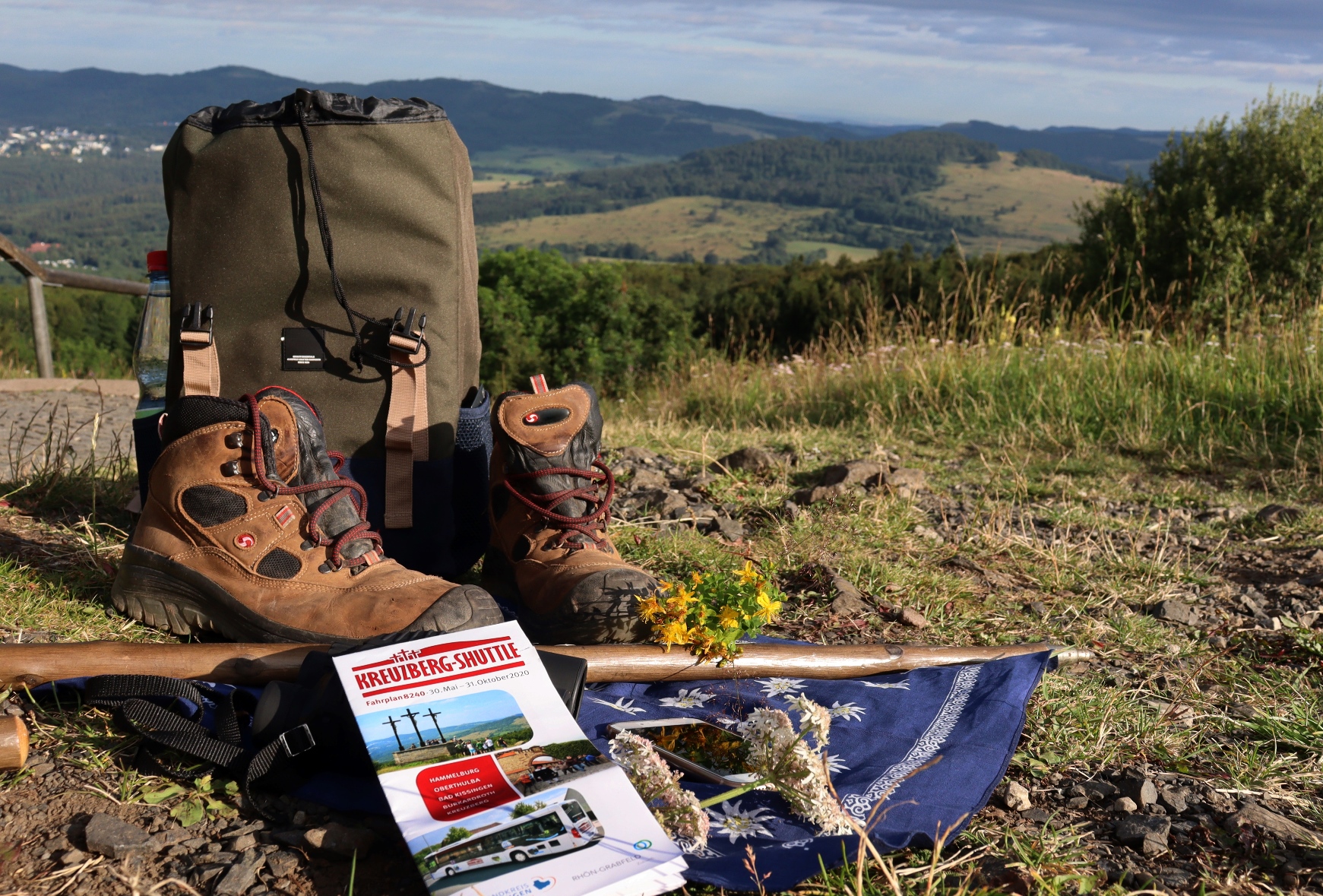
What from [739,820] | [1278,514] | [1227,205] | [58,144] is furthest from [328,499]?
[58,144]

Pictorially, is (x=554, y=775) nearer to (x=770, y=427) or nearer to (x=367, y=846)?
(x=367, y=846)

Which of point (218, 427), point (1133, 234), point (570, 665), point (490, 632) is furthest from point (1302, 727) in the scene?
point (1133, 234)

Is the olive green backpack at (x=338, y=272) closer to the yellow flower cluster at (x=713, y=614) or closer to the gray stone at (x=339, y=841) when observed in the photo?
the yellow flower cluster at (x=713, y=614)

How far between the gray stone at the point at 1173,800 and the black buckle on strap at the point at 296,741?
1.60 metres

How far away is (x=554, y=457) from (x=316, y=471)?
1.98 feet

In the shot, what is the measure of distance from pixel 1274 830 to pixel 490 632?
1.51m

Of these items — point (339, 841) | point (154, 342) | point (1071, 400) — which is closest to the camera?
point (339, 841)

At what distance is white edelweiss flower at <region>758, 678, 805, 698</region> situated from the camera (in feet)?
7.04

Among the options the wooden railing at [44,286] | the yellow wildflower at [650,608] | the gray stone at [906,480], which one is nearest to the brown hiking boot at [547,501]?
the yellow wildflower at [650,608]

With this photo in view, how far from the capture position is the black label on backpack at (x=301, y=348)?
8.50 feet

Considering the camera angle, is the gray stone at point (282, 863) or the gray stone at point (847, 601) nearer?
the gray stone at point (282, 863)

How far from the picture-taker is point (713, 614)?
84.4 inches

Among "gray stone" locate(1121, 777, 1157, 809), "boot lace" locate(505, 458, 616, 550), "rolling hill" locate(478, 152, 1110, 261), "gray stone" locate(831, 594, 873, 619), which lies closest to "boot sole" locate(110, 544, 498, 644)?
"boot lace" locate(505, 458, 616, 550)

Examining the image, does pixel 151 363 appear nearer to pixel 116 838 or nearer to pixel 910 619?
pixel 116 838
